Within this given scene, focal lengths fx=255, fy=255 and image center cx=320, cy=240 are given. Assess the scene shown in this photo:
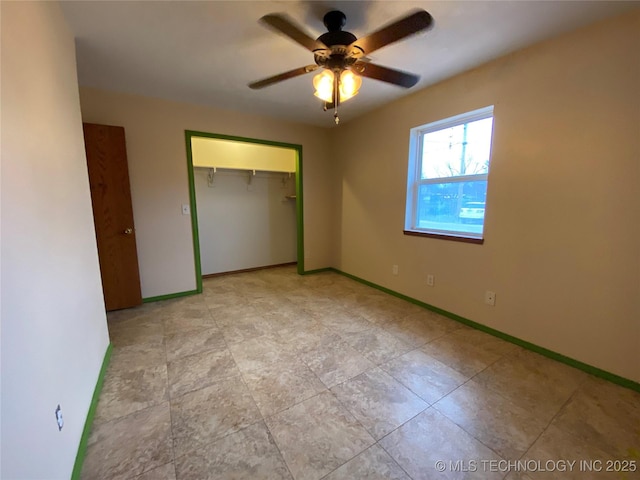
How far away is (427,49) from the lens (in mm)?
1924

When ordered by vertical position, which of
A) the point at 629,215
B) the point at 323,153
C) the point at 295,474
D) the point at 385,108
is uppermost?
the point at 385,108

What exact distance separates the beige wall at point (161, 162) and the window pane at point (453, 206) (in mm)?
2250

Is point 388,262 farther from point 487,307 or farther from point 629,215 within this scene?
point 629,215

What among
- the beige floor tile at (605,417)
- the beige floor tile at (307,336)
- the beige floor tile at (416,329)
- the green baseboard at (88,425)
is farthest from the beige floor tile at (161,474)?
the beige floor tile at (605,417)

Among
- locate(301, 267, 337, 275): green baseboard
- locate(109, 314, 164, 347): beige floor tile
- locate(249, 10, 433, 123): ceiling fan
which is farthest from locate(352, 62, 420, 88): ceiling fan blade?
locate(301, 267, 337, 275): green baseboard

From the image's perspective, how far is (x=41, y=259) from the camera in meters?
1.04

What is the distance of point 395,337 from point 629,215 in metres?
1.74

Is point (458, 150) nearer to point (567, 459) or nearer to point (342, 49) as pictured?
point (342, 49)

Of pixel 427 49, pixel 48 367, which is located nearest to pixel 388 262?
pixel 427 49

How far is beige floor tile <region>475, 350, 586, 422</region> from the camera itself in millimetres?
1507

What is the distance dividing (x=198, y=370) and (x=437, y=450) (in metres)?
1.55

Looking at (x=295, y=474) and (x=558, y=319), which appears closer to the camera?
(x=295, y=474)

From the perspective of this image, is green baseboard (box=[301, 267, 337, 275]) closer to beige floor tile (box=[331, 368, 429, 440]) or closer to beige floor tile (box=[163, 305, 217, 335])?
beige floor tile (box=[163, 305, 217, 335])

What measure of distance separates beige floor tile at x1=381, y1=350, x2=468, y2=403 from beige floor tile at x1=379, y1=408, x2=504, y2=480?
21 centimetres
